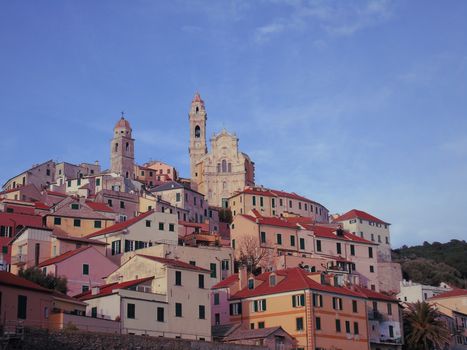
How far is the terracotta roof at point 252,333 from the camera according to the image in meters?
63.6

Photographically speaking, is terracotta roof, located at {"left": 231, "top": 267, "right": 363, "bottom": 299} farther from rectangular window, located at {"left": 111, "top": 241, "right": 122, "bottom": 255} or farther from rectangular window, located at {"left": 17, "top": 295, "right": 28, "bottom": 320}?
rectangular window, located at {"left": 17, "top": 295, "right": 28, "bottom": 320}

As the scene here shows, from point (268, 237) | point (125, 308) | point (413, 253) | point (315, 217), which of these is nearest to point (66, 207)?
point (268, 237)

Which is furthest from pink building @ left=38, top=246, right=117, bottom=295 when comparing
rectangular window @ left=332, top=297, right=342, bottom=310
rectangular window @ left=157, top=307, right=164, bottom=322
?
rectangular window @ left=332, top=297, right=342, bottom=310

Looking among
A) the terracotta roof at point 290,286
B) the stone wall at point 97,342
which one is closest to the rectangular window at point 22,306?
the stone wall at point 97,342

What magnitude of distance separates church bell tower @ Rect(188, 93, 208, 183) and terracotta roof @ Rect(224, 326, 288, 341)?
10670cm

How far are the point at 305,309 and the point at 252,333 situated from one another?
5.62m

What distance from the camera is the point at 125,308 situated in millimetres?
Answer: 57312

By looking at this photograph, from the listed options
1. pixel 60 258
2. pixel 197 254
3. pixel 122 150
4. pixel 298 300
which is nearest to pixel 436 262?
pixel 122 150

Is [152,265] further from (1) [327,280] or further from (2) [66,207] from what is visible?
(2) [66,207]

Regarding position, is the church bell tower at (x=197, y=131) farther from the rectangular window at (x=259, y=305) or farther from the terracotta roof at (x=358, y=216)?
the rectangular window at (x=259, y=305)

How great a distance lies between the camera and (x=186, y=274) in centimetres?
6303

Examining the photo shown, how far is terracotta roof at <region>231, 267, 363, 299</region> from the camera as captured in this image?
228ft

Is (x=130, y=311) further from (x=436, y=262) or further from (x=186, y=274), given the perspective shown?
(x=436, y=262)

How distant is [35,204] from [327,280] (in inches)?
1704
